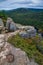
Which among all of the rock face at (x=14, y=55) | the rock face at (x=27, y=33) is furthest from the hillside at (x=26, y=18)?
the rock face at (x=14, y=55)

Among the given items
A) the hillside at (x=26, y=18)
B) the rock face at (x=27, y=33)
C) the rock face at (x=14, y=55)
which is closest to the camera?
the rock face at (x=14, y=55)

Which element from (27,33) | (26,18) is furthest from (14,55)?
(26,18)

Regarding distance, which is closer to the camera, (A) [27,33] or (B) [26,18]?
(A) [27,33]

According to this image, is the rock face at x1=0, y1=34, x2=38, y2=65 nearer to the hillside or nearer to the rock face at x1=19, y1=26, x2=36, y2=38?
the rock face at x1=19, y1=26, x2=36, y2=38

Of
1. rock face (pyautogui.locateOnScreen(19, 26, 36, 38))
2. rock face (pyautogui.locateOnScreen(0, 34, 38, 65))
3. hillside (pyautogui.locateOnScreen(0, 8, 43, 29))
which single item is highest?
rock face (pyautogui.locateOnScreen(0, 34, 38, 65))

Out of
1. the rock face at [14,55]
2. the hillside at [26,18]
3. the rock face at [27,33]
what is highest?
the rock face at [14,55]

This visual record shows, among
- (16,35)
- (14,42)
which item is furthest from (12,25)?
(14,42)

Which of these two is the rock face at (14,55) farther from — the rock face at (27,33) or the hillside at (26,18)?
the hillside at (26,18)

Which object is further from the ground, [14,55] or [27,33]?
[14,55]

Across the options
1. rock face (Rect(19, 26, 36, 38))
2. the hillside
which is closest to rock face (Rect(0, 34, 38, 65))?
rock face (Rect(19, 26, 36, 38))

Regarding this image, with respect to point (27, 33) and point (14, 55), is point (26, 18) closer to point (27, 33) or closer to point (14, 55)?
point (27, 33)

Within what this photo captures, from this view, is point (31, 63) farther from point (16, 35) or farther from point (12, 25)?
point (12, 25)
